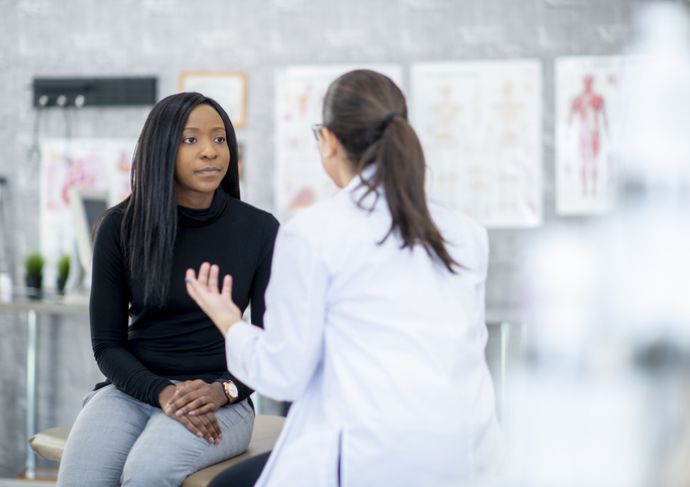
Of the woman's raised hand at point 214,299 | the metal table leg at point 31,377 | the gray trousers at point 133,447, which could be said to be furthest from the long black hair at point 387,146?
the metal table leg at point 31,377

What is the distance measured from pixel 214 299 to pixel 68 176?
8.12 ft

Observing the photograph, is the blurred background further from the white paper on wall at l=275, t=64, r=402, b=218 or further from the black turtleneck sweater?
the black turtleneck sweater

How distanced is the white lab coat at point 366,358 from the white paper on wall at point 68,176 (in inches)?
99.4

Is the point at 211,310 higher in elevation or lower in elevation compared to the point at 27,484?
higher

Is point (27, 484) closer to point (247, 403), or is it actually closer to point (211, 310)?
point (247, 403)

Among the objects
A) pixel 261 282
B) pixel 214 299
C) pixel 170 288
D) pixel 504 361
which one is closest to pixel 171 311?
pixel 170 288

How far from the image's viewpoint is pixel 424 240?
1118 mm

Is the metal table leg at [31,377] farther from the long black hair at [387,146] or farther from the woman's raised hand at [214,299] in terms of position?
the long black hair at [387,146]

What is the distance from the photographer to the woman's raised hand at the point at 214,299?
1261 mm

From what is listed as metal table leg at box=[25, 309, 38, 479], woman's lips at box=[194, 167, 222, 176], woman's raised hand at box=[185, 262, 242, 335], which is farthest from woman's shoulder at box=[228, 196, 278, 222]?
metal table leg at box=[25, 309, 38, 479]

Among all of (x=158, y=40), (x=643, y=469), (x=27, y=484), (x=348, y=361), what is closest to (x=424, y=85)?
(x=158, y=40)

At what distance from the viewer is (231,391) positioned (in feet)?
5.41

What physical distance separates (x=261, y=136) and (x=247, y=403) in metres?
1.85

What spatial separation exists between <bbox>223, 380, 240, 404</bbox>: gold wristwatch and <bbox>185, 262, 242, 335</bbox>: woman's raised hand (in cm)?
39
